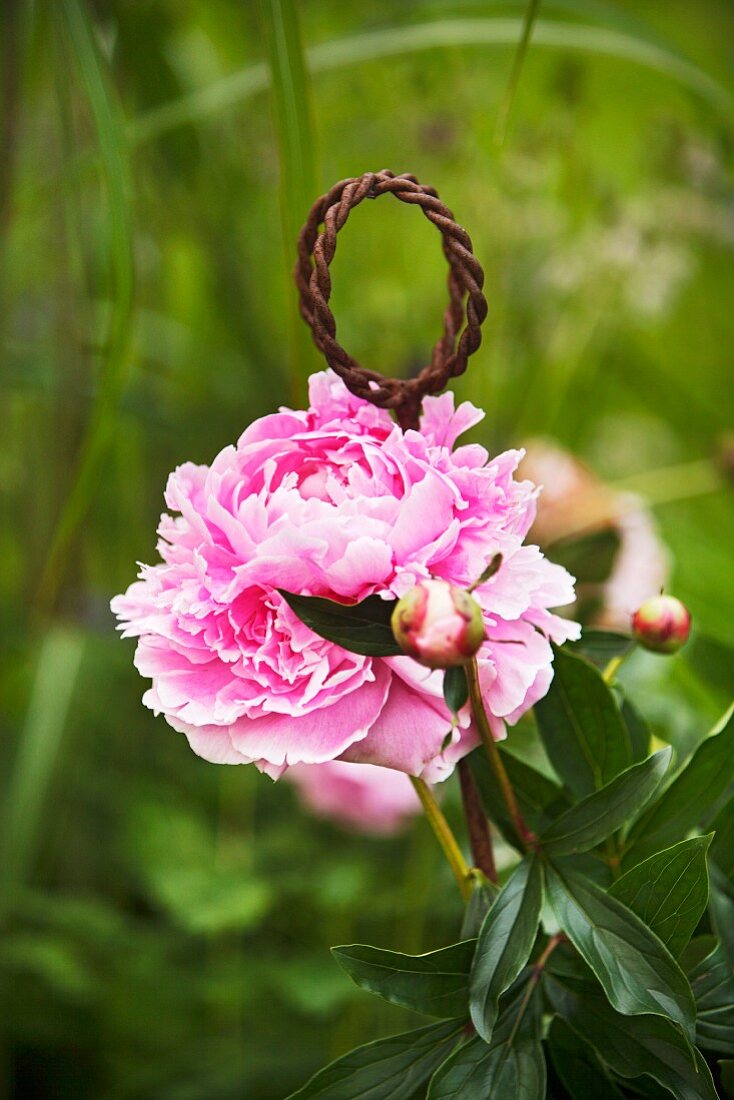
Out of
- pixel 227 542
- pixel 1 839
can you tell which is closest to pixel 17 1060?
pixel 1 839

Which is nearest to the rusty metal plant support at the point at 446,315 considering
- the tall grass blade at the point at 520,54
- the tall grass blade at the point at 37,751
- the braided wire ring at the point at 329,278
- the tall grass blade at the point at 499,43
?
the braided wire ring at the point at 329,278

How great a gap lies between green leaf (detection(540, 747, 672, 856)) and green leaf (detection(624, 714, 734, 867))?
40 millimetres

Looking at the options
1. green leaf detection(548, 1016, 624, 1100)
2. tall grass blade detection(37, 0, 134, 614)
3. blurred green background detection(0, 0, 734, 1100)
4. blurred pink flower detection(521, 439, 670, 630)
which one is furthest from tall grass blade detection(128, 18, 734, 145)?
green leaf detection(548, 1016, 624, 1100)

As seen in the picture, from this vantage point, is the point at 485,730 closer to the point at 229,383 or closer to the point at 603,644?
the point at 603,644

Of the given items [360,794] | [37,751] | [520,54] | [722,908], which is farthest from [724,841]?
[37,751]

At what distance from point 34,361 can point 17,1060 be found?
1.57ft

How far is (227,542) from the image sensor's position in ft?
0.77

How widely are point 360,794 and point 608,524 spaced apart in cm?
23

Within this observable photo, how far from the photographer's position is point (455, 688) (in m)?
0.20

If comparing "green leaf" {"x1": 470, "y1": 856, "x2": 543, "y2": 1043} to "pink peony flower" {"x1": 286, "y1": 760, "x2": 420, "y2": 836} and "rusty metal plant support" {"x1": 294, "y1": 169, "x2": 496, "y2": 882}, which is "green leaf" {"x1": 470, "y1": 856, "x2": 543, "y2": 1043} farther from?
"pink peony flower" {"x1": 286, "y1": 760, "x2": 420, "y2": 836}

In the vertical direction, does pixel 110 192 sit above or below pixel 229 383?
above

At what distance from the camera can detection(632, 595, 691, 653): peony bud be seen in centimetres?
26

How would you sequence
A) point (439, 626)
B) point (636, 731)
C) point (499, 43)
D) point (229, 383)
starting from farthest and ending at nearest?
point (229, 383) → point (499, 43) → point (636, 731) → point (439, 626)

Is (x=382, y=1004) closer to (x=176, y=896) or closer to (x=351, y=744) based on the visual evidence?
(x=176, y=896)
